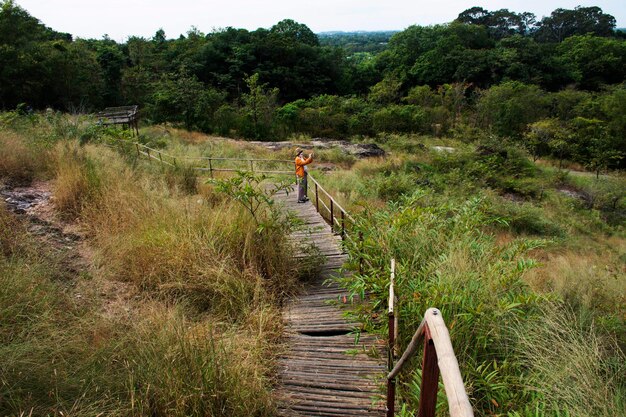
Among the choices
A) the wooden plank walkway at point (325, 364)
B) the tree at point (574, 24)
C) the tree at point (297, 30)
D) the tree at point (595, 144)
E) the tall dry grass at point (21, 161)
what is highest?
the tree at point (574, 24)

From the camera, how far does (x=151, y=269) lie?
16.7ft

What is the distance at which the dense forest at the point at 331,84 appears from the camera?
2880 cm

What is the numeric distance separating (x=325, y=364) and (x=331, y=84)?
52646 mm

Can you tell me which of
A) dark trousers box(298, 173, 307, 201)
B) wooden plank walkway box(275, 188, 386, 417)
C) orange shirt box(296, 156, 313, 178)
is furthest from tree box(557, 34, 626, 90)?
wooden plank walkway box(275, 188, 386, 417)

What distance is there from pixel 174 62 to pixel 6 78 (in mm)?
22554

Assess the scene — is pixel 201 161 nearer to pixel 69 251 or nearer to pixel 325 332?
pixel 69 251

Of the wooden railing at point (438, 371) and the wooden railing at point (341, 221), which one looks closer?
the wooden railing at point (438, 371)

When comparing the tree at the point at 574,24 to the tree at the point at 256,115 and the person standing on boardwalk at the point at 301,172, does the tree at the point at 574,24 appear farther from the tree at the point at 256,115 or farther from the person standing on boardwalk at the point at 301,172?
the person standing on boardwalk at the point at 301,172

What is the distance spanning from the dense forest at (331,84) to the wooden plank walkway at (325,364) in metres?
24.9

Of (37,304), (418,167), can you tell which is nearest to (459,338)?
(37,304)

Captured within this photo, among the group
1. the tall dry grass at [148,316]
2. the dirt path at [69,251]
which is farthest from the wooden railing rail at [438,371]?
the dirt path at [69,251]

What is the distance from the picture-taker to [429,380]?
155 centimetres

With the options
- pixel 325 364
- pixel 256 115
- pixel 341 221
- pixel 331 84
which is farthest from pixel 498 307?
pixel 331 84

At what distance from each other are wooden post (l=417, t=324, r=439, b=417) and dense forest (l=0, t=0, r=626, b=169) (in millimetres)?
28309
